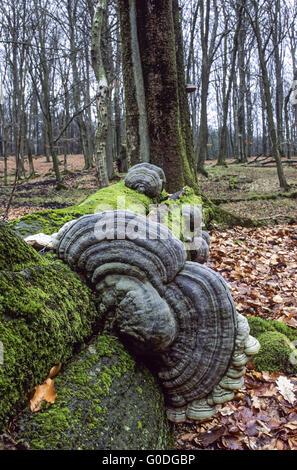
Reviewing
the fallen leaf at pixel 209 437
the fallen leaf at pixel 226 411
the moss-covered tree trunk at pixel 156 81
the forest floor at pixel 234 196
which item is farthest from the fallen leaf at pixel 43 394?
the forest floor at pixel 234 196

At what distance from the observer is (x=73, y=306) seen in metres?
1.89

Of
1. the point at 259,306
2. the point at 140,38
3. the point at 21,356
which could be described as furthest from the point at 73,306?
the point at 140,38

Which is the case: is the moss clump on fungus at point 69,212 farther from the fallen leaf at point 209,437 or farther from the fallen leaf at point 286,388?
the fallen leaf at point 286,388

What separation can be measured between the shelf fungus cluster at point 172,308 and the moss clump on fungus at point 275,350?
1349mm

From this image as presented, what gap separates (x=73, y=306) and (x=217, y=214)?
7348 millimetres

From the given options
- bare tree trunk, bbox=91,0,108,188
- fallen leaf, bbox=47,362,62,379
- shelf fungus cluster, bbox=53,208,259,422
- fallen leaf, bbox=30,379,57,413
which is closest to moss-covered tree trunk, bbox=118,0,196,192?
bare tree trunk, bbox=91,0,108,188

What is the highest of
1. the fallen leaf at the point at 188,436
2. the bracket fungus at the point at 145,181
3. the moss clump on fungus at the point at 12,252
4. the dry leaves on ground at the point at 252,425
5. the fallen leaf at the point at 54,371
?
the bracket fungus at the point at 145,181

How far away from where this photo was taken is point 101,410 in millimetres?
1552

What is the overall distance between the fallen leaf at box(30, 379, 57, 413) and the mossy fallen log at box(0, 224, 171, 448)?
0.03m

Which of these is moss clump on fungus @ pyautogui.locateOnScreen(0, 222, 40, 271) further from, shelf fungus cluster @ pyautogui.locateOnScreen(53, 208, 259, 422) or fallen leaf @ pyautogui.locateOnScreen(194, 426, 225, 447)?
fallen leaf @ pyautogui.locateOnScreen(194, 426, 225, 447)

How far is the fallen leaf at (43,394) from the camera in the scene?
1413 millimetres

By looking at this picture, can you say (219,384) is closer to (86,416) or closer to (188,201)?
(86,416)

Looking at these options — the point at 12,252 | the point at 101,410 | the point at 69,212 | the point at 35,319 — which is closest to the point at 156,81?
the point at 69,212

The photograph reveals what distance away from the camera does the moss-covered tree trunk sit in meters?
6.96
